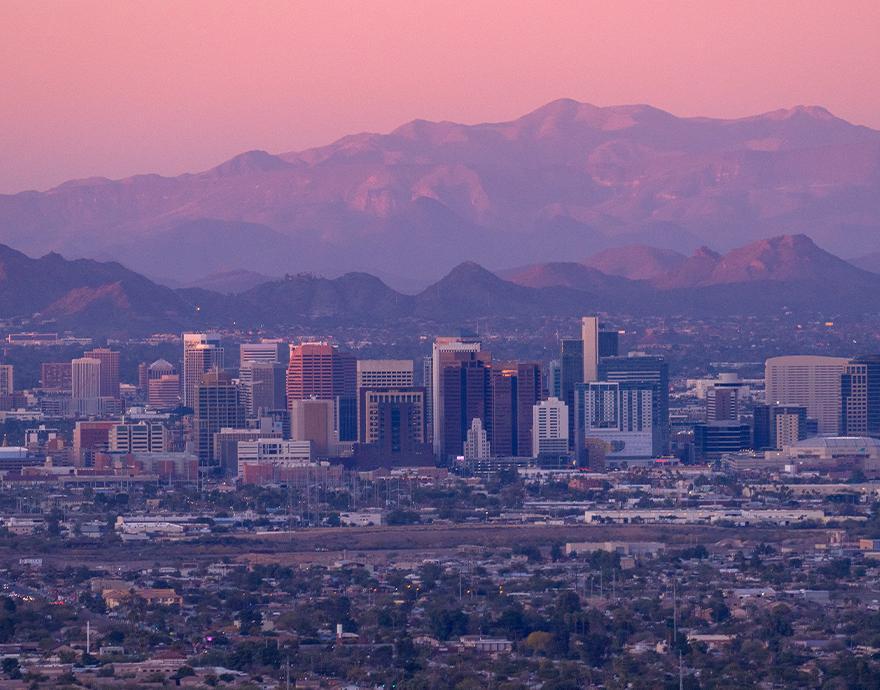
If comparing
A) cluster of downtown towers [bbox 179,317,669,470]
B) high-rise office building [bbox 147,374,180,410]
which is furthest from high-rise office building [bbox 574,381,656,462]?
high-rise office building [bbox 147,374,180,410]

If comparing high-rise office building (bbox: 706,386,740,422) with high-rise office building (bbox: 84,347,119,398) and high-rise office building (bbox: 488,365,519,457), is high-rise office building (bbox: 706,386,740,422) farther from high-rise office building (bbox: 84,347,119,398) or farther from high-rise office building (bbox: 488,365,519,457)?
high-rise office building (bbox: 84,347,119,398)

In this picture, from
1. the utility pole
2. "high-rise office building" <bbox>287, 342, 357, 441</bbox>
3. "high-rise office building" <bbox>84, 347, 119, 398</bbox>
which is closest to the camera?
the utility pole

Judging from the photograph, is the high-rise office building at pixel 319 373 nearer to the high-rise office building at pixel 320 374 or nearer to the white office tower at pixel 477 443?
the high-rise office building at pixel 320 374

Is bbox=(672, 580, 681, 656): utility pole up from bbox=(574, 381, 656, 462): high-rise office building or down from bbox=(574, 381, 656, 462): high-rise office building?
down

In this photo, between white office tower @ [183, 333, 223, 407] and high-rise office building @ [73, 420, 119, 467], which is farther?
white office tower @ [183, 333, 223, 407]

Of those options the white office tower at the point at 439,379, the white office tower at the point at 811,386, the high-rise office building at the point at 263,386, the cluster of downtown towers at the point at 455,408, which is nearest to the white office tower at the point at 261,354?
the high-rise office building at the point at 263,386

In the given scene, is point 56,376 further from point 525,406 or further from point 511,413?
point 525,406

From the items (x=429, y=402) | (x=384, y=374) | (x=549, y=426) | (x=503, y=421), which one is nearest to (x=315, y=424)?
(x=429, y=402)

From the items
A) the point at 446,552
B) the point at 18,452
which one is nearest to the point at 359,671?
the point at 446,552
